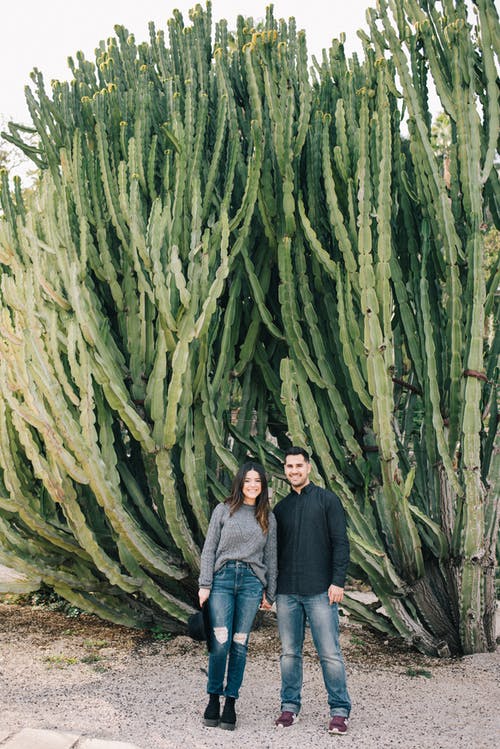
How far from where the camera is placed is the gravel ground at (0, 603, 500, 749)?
11.7 feet

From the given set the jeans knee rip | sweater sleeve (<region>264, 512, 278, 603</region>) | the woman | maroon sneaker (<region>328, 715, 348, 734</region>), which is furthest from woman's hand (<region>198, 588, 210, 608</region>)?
maroon sneaker (<region>328, 715, 348, 734</region>)

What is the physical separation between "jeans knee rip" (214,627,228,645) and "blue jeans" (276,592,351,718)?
0.27 metres

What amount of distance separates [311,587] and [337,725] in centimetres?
61

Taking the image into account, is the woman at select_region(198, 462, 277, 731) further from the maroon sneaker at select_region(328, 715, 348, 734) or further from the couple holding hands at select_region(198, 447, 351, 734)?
the maroon sneaker at select_region(328, 715, 348, 734)

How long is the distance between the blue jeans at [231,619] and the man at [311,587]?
16 centimetres

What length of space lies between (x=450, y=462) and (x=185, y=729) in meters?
2.08

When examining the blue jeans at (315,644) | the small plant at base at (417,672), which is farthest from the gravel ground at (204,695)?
the blue jeans at (315,644)

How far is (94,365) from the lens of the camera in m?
4.53

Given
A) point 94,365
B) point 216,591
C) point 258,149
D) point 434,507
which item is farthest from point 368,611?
point 258,149

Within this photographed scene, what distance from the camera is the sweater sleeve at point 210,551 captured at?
147 inches

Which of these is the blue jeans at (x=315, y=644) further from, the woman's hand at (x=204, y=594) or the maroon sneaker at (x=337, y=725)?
the woman's hand at (x=204, y=594)

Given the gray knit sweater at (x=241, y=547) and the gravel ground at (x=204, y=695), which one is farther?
the gray knit sweater at (x=241, y=547)

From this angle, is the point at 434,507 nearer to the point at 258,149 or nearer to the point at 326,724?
the point at 326,724

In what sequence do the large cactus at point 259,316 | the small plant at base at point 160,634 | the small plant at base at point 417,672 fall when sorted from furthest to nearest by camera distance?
1. the small plant at base at point 160,634
2. the large cactus at point 259,316
3. the small plant at base at point 417,672
